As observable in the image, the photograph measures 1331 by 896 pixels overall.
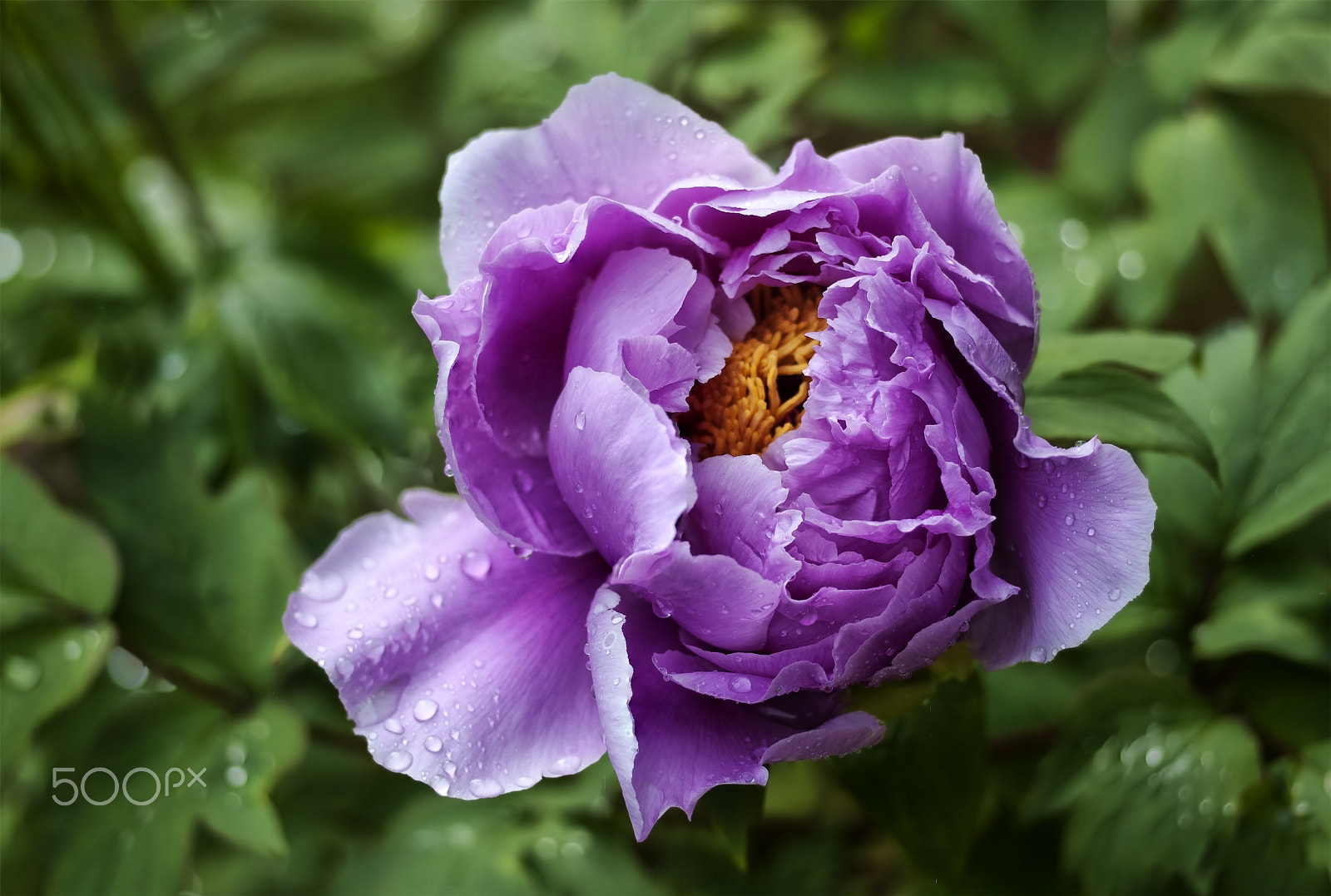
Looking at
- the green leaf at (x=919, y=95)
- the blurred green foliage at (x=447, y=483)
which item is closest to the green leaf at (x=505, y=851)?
the blurred green foliage at (x=447, y=483)

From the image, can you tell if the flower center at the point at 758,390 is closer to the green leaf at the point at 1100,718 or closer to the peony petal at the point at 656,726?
the peony petal at the point at 656,726

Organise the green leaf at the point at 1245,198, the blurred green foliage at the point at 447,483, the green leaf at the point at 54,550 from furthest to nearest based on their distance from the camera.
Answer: the green leaf at the point at 1245,198, the green leaf at the point at 54,550, the blurred green foliage at the point at 447,483

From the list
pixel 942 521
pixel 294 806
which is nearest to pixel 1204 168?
pixel 942 521

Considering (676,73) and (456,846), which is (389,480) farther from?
(676,73)

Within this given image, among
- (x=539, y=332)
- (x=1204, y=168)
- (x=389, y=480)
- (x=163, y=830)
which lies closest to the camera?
(x=539, y=332)

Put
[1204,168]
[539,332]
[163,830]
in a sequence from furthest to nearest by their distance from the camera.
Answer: [1204,168]
[163,830]
[539,332]

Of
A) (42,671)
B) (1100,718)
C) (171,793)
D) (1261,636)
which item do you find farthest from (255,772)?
(1261,636)

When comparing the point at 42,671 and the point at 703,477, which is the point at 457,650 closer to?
the point at 703,477
